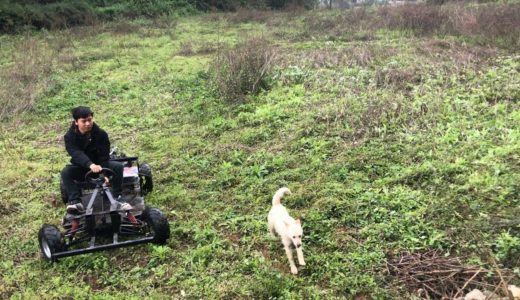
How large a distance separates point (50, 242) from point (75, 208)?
0.42 m

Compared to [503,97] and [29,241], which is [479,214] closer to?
[503,97]

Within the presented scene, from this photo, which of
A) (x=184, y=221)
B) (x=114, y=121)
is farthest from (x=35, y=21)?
(x=184, y=221)

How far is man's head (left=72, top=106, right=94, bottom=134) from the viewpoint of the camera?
203 inches

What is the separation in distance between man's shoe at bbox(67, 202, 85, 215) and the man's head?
2.86 ft

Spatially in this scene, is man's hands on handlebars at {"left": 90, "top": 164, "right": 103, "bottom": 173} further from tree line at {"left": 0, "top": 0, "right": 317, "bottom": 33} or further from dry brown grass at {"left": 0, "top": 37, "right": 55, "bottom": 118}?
tree line at {"left": 0, "top": 0, "right": 317, "bottom": 33}

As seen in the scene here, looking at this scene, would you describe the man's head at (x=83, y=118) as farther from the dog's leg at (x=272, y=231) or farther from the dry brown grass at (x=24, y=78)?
the dry brown grass at (x=24, y=78)

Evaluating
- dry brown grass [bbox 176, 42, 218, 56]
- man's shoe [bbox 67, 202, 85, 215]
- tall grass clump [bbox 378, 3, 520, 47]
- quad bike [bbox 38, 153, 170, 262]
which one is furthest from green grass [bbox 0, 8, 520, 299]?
dry brown grass [bbox 176, 42, 218, 56]

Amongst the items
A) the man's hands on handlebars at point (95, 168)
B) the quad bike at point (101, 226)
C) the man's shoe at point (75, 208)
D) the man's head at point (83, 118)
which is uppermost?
the man's head at point (83, 118)

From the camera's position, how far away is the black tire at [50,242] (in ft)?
15.4

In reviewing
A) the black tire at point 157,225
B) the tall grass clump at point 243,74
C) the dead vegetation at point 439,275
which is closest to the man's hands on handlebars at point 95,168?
the black tire at point 157,225

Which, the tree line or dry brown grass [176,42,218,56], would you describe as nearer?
dry brown grass [176,42,218,56]

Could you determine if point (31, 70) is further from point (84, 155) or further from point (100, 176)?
point (100, 176)

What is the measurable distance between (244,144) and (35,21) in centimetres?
1726

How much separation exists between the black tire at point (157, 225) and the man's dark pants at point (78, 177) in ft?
1.82
